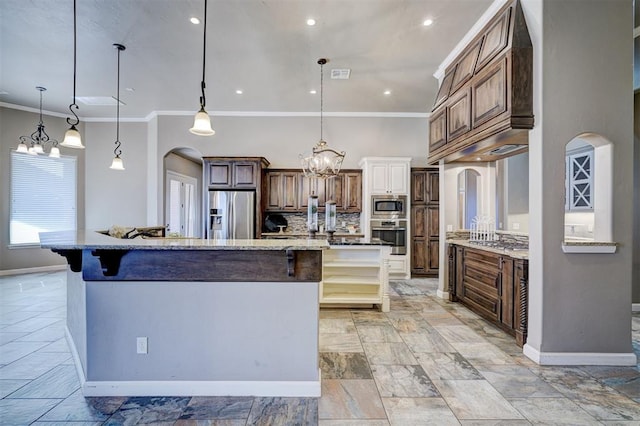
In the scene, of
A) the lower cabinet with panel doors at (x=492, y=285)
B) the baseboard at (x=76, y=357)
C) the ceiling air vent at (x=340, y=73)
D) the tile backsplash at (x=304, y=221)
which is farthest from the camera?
the tile backsplash at (x=304, y=221)

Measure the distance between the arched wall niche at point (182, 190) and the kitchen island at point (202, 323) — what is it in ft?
14.9

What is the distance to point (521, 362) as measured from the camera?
2561 millimetres

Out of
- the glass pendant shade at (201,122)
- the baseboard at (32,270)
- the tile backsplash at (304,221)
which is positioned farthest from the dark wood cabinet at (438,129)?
the baseboard at (32,270)

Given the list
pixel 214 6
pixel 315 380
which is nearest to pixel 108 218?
pixel 214 6

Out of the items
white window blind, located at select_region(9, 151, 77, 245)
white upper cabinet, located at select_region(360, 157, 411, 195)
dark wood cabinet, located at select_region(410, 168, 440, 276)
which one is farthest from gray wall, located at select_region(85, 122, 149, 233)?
dark wood cabinet, located at select_region(410, 168, 440, 276)

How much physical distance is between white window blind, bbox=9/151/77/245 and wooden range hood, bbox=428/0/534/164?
7.68 metres

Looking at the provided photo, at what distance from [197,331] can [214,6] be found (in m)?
3.20

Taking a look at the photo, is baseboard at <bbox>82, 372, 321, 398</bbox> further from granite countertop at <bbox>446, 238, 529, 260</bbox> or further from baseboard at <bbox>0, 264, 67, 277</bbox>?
baseboard at <bbox>0, 264, 67, 277</bbox>

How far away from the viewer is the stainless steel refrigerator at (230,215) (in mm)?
5688

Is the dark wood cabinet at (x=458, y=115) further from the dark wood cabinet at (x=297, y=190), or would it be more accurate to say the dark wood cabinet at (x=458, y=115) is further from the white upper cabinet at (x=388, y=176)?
the dark wood cabinet at (x=297, y=190)

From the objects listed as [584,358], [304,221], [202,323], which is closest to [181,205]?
[304,221]

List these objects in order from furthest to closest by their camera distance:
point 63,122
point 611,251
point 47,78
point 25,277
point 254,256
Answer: point 63,122 → point 25,277 → point 47,78 → point 611,251 → point 254,256

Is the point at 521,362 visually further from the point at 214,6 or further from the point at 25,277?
the point at 25,277

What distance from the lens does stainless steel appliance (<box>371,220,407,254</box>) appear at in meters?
5.79
